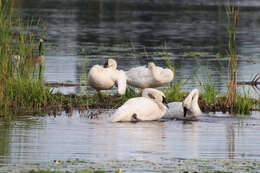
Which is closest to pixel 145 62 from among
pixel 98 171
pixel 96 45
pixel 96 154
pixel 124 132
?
pixel 96 45

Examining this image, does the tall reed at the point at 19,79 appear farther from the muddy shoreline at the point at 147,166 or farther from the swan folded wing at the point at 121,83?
the muddy shoreline at the point at 147,166

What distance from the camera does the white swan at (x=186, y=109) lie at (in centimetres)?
1420

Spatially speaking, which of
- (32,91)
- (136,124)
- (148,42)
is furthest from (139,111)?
(148,42)

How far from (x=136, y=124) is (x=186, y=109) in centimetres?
125

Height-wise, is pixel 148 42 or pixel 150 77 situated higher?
pixel 148 42

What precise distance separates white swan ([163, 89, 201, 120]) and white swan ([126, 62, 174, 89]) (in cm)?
191

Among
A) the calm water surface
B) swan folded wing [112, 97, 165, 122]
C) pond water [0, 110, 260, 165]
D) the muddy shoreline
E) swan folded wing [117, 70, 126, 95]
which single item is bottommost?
the muddy shoreline

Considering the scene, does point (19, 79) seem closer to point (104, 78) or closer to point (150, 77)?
point (104, 78)

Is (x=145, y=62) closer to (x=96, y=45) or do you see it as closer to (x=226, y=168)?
(x=96, y=45)

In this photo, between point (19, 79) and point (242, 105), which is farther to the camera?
Result: point (242, 105)

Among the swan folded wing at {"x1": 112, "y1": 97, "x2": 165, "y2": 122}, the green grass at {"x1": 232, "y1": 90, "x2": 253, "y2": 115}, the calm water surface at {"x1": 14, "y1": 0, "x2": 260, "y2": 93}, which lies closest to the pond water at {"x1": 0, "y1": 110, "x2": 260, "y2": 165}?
the swan folded wing at {"x1": 112, "y1": 97, "x2": 165, "y2": 122}

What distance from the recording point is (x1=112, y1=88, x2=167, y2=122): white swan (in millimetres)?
13616

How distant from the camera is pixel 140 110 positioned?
13938 mm

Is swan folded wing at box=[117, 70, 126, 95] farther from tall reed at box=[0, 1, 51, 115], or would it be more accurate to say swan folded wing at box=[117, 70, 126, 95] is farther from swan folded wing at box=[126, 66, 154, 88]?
tall reed at box=[0, 1, 51, 115]
